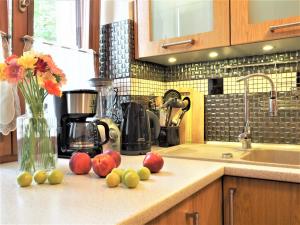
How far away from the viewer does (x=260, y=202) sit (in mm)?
1072

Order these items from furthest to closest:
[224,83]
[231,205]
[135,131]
→ 1. [224,83]
2. [135,131]
3. [231,205]

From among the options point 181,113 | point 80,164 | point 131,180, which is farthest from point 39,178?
point 181,113

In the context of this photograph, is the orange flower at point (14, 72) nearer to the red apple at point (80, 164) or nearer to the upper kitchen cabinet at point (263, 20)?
the red apple at point (80, 164)

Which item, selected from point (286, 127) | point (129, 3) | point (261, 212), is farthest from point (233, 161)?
point (129, 3)

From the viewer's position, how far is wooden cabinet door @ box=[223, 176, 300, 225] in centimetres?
102

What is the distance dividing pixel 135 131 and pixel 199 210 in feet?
1.89

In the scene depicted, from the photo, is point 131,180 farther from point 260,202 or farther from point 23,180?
point 260,202

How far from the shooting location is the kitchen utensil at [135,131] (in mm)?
1448

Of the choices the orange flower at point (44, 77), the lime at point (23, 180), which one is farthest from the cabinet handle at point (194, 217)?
the orange flower at point (44, 77)

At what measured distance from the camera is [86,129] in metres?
1.33

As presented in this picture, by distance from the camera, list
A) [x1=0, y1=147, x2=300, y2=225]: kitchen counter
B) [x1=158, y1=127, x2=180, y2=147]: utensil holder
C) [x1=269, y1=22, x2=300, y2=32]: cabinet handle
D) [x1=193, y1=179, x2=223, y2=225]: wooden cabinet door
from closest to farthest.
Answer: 1. [x1=0, y1=147, x2=300, y2=225]: kitchen counter
2. [x1=193, y1=179, x2=223, y2=225]: wooden cabinet door
3. [x1=269, y1=22, x2=300, y2=32]: cabinet handle
4. [x1=158, y1=127, x2=180, y2=147]: utensil holder

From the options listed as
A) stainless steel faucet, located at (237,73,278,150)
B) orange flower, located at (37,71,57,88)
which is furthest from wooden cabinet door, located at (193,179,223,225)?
orange flower, located at (37,71,57,88)

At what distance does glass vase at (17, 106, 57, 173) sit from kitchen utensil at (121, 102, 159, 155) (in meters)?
0.47

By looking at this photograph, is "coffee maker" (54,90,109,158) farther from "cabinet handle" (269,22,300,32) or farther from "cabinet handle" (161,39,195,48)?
"cabinet handle" (269,22,300,32)
